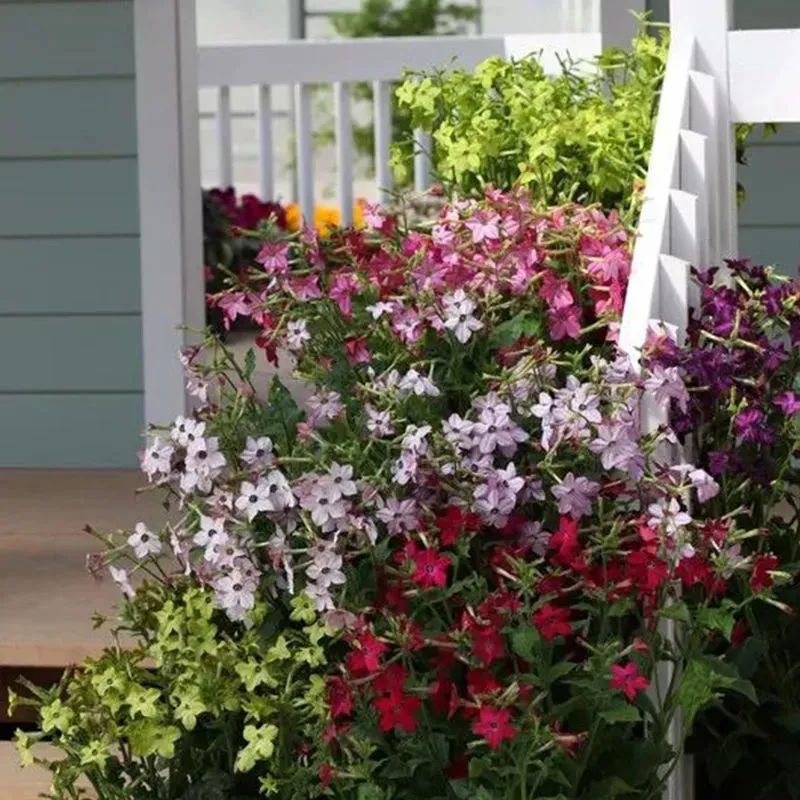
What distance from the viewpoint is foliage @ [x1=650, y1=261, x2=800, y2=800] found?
282 centimetres

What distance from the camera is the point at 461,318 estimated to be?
2.76 meters

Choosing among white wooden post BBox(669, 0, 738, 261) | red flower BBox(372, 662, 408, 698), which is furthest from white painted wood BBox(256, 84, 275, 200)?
red flower BBox(372, 662, 408, 698)

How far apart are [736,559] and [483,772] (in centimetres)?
42

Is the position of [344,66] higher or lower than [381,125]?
higher

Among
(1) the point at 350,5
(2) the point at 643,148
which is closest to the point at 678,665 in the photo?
(2) the point at 643,148

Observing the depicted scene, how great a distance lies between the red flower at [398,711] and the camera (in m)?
2.49

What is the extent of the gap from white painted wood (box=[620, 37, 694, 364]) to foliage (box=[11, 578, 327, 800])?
62 cm

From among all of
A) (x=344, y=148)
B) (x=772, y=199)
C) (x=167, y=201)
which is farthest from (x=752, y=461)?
(x=344, y=148)

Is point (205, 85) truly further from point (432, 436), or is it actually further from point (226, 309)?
point (432, 436)

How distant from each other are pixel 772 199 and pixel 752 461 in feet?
7.94

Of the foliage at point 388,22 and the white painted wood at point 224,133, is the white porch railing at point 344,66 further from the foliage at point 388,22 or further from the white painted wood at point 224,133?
the foliage at point 388,22

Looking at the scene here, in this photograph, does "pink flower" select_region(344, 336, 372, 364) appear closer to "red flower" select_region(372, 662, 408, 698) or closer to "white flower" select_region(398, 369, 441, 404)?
"white flower" select_region(398, 369, 441, 404)

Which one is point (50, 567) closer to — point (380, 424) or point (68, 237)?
point (68, 237)

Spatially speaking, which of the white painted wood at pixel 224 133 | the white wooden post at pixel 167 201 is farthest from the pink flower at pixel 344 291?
the white painted wood at pixel 224 133
